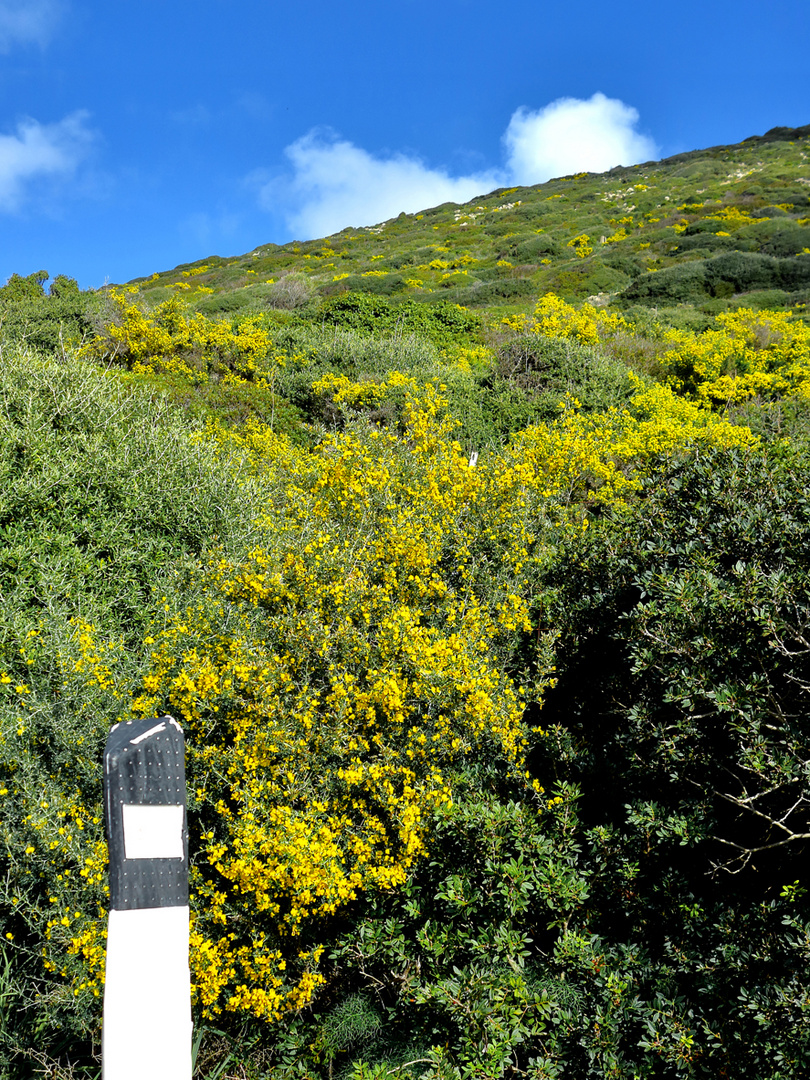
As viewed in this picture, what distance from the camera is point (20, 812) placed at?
470 centimetres

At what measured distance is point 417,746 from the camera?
17.2 feet

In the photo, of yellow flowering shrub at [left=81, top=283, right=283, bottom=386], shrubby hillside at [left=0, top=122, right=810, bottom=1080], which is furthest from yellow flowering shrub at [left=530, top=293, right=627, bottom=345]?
shrubby hillside at [left=0, top=122, right=810, bottom=1080]

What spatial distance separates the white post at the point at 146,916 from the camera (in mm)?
1348

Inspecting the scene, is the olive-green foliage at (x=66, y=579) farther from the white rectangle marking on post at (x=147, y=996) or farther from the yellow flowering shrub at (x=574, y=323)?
the yellow flowering shrub at (x=574, y=323)

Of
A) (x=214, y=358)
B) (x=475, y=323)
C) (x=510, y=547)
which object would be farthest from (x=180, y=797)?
(x=475, y=323)

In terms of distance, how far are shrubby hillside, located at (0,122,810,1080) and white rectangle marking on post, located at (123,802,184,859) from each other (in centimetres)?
301

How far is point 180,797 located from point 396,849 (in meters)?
4.01

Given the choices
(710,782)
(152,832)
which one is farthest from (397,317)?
(152,832)

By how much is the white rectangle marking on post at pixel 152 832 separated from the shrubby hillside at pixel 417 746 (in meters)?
3.01

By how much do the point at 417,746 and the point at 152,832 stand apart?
A: 4038mm

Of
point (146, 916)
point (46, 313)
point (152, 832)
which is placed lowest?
point (146, 916)

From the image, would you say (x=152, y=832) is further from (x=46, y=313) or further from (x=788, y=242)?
(x=788, y=242)

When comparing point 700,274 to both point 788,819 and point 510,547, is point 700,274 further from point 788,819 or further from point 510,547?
point 788,819

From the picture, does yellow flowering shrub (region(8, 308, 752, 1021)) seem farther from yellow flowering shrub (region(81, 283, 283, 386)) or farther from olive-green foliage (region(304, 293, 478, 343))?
olive-green foliage (region(304, 293, 478, 343))
